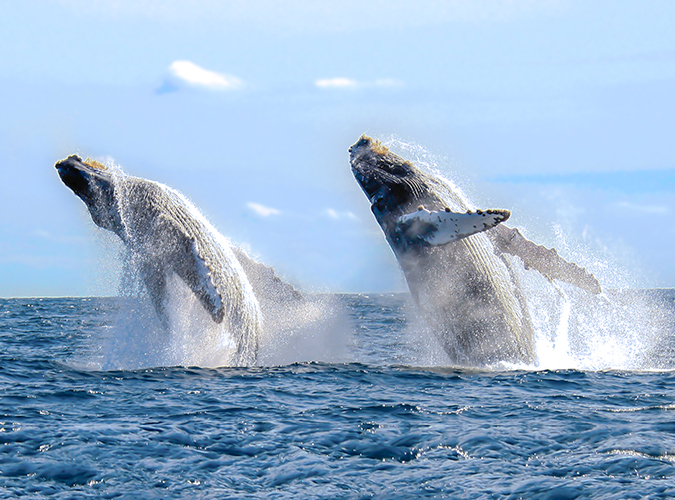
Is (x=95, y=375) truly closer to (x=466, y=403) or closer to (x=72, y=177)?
(x=72, y=177)

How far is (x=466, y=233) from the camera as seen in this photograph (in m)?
11.5

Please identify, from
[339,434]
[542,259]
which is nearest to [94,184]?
[339,434]

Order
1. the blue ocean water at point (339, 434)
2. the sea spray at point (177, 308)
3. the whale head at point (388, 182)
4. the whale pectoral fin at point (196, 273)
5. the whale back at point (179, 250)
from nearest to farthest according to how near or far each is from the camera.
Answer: the blue ocean water at point (339, 434), the whale pectoral fin at point (196, 273), the whale back at point (179, 250), the whale head at point (388, 182), the sea spray at point (177, 308)

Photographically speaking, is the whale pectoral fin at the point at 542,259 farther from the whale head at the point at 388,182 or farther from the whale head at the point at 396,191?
the whale head at the point at 388,182

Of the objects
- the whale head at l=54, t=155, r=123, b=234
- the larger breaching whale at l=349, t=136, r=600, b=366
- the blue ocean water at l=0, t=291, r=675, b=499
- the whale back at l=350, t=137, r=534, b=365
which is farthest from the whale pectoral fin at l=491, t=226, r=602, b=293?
the whale head at l=54, t=155, r=123, b=234

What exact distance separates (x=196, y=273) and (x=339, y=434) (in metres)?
5.80

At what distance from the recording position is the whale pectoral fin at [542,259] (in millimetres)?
14383

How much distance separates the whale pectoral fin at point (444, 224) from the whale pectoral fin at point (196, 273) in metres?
3.82

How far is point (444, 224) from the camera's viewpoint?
1173cm

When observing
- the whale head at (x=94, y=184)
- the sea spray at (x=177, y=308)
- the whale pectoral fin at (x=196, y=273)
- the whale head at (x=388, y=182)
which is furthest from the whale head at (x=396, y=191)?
the whale head at (x=94, y=184)

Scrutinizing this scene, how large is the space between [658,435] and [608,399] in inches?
89.4

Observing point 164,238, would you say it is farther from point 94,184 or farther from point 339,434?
point 339,434

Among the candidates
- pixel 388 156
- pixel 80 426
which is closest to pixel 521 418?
pixel 80 426

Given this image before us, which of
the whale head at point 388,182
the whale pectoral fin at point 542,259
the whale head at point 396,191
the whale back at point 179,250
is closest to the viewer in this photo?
the whale head at point 396,191
